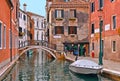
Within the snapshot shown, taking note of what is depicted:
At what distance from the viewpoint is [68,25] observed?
46.6 metres

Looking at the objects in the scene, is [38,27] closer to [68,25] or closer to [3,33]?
[68,25]

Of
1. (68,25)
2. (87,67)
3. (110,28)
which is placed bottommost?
(87,67)

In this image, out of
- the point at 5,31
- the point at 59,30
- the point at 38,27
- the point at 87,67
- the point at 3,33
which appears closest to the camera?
the point at 87,67

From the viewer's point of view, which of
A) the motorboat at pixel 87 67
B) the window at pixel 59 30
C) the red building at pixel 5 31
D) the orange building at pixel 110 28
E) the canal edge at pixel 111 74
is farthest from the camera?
the window at pixel 59 30

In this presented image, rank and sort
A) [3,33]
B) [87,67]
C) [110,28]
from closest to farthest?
[87,67] → [3,33] → [110,28]

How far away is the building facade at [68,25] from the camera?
152ft

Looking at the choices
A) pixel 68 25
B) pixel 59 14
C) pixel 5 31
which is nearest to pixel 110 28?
pixel 5 31

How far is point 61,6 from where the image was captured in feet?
152

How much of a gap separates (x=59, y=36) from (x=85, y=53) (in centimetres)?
494

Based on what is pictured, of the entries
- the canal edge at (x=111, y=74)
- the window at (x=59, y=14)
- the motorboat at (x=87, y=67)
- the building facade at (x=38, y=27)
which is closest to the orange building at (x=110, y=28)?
the motorboat at (x=87, y=67)

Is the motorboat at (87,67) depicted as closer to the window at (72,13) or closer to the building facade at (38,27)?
the window at (72,13)

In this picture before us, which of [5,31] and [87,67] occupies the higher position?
[5,31]

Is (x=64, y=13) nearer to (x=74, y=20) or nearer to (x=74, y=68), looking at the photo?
(x=74, y=20)

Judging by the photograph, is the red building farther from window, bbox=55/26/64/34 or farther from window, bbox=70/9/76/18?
window, bbox=70/9/76/18
